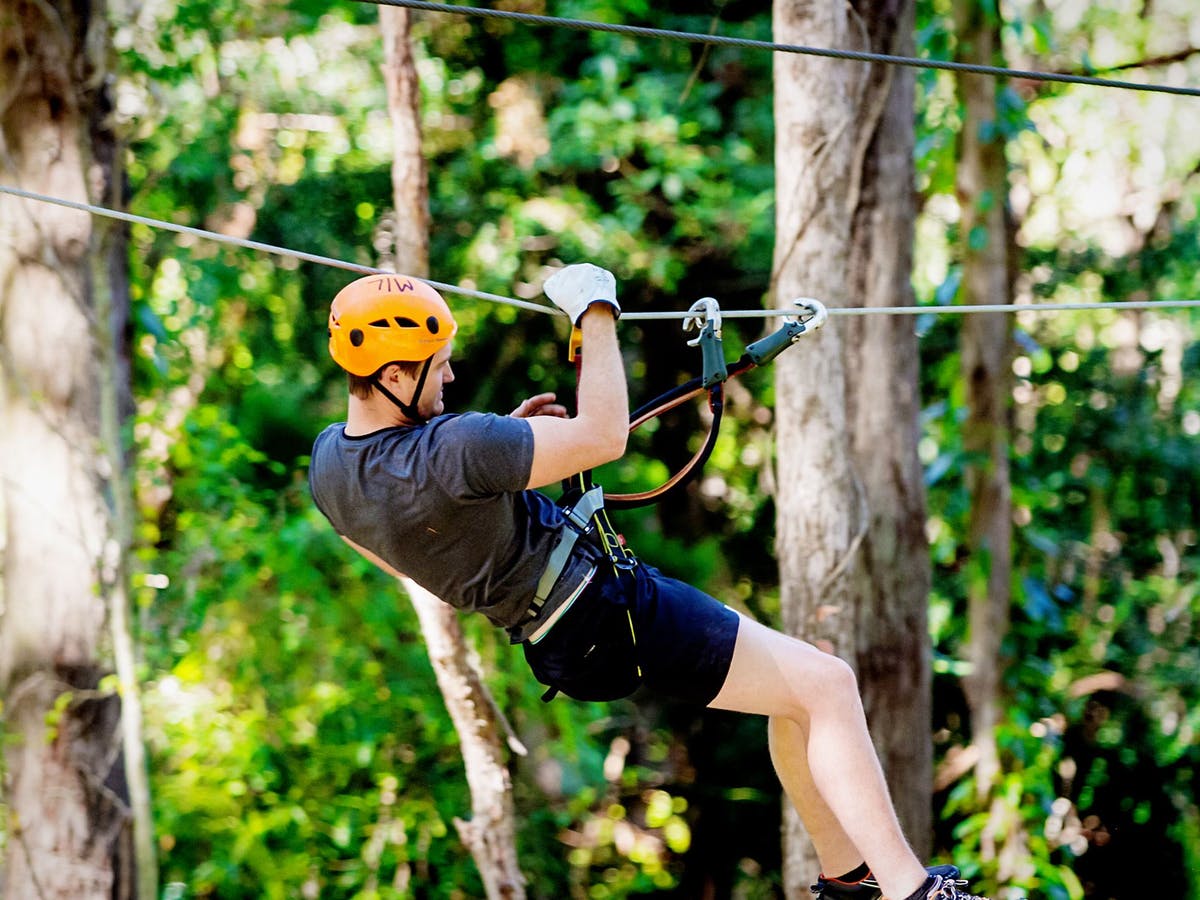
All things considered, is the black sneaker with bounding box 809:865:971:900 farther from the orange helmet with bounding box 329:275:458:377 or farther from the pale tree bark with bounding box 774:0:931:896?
the orange helmet with bounding box 329:275:458:377

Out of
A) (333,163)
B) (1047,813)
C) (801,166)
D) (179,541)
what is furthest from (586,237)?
(1047,813)

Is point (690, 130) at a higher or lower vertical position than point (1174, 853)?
higher

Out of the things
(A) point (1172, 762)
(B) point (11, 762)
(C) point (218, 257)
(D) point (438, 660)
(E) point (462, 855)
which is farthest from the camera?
(A) point (1172, 762)

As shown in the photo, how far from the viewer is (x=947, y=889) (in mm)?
2430

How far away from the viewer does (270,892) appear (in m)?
5.67

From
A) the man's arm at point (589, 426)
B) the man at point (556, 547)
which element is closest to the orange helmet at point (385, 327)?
the man at point (556, 547)

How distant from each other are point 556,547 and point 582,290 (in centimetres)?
51

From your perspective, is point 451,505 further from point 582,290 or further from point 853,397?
point 853,397

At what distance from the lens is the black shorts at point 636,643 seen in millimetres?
2498

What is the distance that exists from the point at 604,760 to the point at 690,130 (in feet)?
9.99

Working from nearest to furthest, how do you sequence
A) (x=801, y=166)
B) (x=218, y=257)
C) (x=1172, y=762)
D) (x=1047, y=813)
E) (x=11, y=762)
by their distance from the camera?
1. (x=801, y=166)
2. (x=11, y=762)
3. (x=1047, y=813)
4. (x=218, y=257)
5. (x=1172, y=762)

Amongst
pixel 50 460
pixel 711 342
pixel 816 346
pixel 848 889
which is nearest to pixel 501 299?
pixel 711 342

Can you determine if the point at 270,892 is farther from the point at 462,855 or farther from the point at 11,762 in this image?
the point at 11,762

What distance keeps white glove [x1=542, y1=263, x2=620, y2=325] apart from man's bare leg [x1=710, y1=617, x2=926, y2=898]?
69cm
